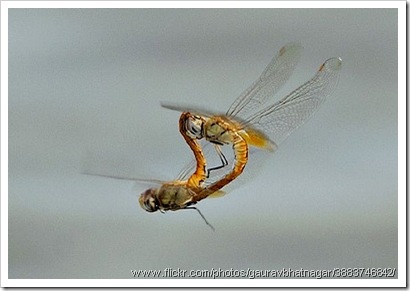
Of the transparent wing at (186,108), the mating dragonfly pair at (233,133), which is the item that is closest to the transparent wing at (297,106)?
the mating dragonfly pair at (233,133)

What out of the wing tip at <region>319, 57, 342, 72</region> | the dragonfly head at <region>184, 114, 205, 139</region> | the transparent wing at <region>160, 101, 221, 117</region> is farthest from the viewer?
the wing tip at <region>319, 57, 342, 72</region>

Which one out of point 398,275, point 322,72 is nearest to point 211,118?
point 322,72

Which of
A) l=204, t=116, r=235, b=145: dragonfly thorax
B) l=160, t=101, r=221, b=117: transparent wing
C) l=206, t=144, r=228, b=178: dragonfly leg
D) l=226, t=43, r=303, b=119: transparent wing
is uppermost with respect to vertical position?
l=226, t=43, r=303, b=119: transparent wing

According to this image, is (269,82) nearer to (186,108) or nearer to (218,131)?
(218,131)

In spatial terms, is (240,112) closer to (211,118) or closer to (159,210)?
(211,118)

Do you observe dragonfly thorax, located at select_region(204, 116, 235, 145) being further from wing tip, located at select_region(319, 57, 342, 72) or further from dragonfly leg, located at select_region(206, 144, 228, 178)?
wing tip, located at select_region(319, 57, 342, 72)

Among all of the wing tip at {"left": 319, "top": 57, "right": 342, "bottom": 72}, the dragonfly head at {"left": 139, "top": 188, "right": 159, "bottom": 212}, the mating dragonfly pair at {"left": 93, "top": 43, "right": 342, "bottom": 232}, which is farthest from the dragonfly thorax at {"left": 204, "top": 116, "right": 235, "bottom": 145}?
the wing tip at {"left": 319, "top": 57, "right": 342, "bottom": 72}

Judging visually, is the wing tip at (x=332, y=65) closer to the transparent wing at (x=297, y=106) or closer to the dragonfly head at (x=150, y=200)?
the transparent wing at (x=297, y=106)

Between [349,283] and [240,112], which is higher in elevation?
[240,112]
